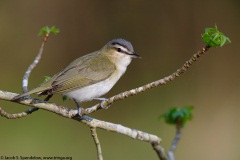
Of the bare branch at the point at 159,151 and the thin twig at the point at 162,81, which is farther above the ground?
the thin twig at the point at 162,81

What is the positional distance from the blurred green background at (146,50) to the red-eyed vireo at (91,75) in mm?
2754

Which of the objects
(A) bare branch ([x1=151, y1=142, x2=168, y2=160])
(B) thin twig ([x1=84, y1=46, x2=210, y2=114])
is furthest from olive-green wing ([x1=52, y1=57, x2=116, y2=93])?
(A) bare branch ([x1=151, y1=142, x2=168, y2=160])

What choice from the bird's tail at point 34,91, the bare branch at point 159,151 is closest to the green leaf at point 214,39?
the bare branch at point 159,151

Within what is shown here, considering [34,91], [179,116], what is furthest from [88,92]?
[179,116]

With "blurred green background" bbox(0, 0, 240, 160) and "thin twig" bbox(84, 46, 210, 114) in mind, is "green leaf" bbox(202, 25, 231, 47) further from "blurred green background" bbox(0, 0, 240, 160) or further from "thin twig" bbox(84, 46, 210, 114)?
"blurred green background" bbox(0, 0, 240, 160)

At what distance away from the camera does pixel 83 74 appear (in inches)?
181

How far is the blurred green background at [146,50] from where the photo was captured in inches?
309

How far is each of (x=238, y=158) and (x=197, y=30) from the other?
270 cm

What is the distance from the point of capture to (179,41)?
8508 millimetres

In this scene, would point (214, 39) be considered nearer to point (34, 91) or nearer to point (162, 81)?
point (162, 81)

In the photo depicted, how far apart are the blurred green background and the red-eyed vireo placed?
2754 millimetres

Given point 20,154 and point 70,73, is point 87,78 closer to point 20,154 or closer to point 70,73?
point 70,73

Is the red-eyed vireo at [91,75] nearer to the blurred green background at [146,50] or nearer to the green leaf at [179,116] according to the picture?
the green leaf at [179,116]

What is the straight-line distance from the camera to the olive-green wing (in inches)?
170
